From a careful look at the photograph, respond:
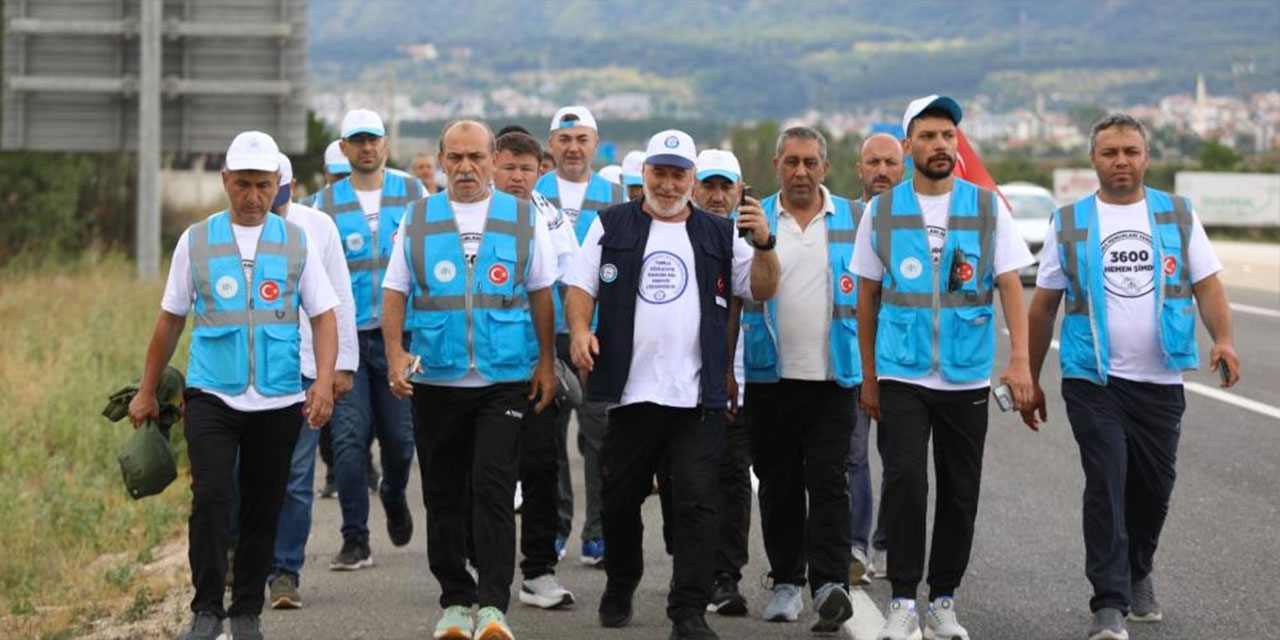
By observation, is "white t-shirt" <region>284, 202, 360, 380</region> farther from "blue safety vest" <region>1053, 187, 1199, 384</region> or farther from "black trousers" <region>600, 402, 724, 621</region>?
"blue safety vest" <region>1053, 187, 1199, 384</region>

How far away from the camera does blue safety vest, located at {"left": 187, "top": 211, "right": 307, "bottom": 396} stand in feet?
30.0

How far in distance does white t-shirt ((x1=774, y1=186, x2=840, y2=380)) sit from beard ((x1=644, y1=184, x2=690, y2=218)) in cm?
58

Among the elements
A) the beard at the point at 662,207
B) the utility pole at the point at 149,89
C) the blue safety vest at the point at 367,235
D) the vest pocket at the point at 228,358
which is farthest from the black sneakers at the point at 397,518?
the utility pole at the point at 149,89

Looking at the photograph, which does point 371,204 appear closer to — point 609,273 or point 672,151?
point 609,273

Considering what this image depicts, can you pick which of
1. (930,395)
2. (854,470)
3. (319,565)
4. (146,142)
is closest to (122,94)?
(146,142)

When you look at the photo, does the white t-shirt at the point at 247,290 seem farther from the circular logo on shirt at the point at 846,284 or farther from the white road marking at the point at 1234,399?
the white road marking at the point at 1234,399

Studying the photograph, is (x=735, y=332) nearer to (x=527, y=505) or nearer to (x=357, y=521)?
(x=527, y=505)

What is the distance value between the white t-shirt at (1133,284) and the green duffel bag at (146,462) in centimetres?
378

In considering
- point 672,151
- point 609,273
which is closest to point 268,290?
point 609,273

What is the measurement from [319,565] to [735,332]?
3.15 meters

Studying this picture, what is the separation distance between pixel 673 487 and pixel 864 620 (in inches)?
40.7

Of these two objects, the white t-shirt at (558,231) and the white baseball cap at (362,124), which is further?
the white baseball cap at (362,124)

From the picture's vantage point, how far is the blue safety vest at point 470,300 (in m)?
9.61

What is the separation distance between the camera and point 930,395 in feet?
30.1
